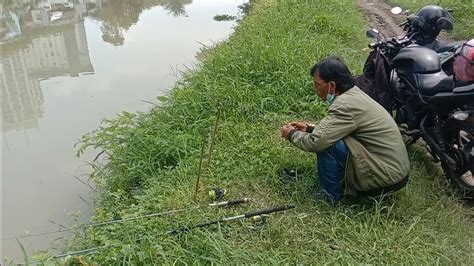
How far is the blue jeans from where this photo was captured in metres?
3.01

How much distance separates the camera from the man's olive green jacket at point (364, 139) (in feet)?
9.53

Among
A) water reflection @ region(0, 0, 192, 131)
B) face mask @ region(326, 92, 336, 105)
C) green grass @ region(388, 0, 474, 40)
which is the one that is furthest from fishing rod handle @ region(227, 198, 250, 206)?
green grass @ region(388, 0, 474, 40)

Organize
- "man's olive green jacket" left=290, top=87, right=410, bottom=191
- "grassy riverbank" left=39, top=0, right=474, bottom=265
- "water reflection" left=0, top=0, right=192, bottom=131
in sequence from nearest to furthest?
1. "grassy riverbank" left=39, top=0, right=474, bottom=265
2. "man's olive green jacket" left=290, top=87, right=410, bottom=191
3. "water reflection" left=0, top=0, right=192, bottom=131

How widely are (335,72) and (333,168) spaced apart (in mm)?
657

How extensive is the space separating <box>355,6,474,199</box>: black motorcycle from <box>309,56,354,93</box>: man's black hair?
29.8 inches

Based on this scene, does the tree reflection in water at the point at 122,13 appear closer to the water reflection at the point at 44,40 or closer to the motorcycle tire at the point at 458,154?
the water reflection at the point at 44,40

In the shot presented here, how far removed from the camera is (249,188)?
3523mm

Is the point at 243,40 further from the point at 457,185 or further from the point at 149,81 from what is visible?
the point at 457,185

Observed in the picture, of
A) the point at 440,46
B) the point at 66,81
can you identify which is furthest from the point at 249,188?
the point at 66,81

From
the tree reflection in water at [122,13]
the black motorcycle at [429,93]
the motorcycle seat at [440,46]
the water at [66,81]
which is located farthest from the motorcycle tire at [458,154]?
the tree reflection in water at [122,13]

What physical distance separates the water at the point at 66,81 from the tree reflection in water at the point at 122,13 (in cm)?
4

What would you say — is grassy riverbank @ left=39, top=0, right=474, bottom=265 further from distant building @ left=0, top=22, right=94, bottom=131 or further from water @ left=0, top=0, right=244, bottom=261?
distant building @ left=0, top=22, right=94, bottom=131

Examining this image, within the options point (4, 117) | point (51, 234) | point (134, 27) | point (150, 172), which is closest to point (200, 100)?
point (150, 172)

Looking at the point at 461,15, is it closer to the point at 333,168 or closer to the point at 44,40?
the point at 333,168
